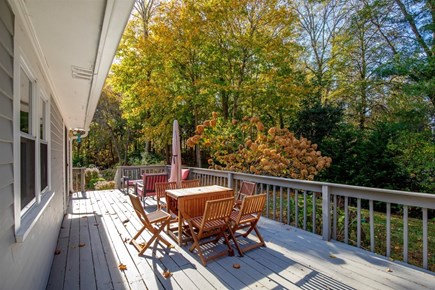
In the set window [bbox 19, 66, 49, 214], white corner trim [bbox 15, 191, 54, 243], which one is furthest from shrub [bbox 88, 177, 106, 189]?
window [bbox 19, 66, 49, 214]

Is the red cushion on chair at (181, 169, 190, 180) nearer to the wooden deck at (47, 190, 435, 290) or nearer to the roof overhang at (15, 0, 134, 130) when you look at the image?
the wooden deck at (47, 190, 435, 290)

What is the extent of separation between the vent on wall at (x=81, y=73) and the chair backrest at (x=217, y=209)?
219 cm

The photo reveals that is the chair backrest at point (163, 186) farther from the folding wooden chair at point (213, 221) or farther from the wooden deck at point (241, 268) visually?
the folding wooden chair at point (213, 221)

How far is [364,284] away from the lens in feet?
8.61

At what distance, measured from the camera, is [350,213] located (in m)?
5.29

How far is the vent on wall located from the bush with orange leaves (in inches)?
191

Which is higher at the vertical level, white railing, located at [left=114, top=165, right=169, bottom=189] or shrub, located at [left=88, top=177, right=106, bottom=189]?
white railing, located at [left=114, top=165, right=169, bottom=189]

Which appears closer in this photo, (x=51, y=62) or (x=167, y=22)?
(x=51, y=62)

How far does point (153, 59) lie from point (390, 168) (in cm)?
1132

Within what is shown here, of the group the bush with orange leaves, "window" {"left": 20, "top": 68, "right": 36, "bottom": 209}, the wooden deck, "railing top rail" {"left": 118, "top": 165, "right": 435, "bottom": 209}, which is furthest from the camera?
the bush with orange leaves

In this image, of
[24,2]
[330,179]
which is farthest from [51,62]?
[330,179]

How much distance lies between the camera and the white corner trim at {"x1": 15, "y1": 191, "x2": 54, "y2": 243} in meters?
1.59

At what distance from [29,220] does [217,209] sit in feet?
6.69

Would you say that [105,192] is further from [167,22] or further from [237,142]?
[167,22]
